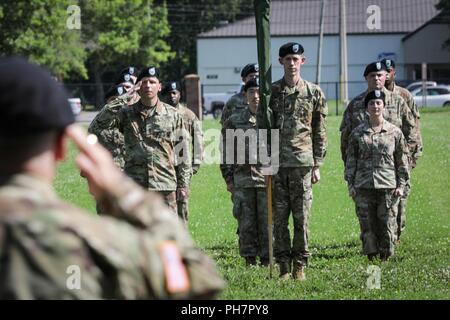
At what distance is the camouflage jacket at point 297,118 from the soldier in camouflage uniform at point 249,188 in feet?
3.87

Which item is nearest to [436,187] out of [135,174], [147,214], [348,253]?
[348,253]

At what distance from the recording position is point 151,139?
10.5m

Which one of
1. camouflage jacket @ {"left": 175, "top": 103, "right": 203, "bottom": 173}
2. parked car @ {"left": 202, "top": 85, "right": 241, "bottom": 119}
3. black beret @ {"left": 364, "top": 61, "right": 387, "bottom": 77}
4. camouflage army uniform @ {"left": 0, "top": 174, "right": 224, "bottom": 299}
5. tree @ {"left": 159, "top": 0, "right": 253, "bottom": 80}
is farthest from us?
tree @ {"left": 159, "top": 0, "right": 253, "bottom": 80}

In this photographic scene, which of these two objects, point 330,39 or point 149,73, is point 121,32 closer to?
point 330,39

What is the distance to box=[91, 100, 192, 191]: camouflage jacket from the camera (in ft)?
34.5

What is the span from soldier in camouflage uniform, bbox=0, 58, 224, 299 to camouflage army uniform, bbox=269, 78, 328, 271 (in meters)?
8.07

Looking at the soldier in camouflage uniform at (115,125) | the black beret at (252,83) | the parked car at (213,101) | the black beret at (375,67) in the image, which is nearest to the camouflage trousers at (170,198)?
the soldier in camouflage uniform at (115,125)

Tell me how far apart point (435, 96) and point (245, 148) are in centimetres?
4194

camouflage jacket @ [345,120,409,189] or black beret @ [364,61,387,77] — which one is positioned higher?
black beret @ [364,61,387,77]

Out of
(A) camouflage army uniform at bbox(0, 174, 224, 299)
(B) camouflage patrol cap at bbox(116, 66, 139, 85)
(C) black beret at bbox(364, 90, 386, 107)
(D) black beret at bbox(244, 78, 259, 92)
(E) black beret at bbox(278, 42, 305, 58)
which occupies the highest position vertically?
(E) black beret at bbox(278, 42, 305, 58)

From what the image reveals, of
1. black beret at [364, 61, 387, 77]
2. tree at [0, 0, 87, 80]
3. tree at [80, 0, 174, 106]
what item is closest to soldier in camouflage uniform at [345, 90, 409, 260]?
black beret at [364, 61, 387, 77]

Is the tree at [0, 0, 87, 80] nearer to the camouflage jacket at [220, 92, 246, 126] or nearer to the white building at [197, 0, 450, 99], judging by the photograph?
the camouflage jacket at [220, 92, 246, 126]

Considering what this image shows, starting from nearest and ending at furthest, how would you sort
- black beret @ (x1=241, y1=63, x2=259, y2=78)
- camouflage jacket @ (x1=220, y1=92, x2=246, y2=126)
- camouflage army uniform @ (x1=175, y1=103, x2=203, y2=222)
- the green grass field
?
the green grass field
camouflage jacket @ (x1=220, y1=92, x2=246, y2=126)
black beret @ (x1=241, y1=63, x2=259, y2=78)
camouflage army uniform @ (x1=175, y1=103, x2=203, y2=222)

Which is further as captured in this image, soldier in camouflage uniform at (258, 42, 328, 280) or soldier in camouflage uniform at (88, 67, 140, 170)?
soldier in camouflage uniform at (88, 67, 140, 170)
